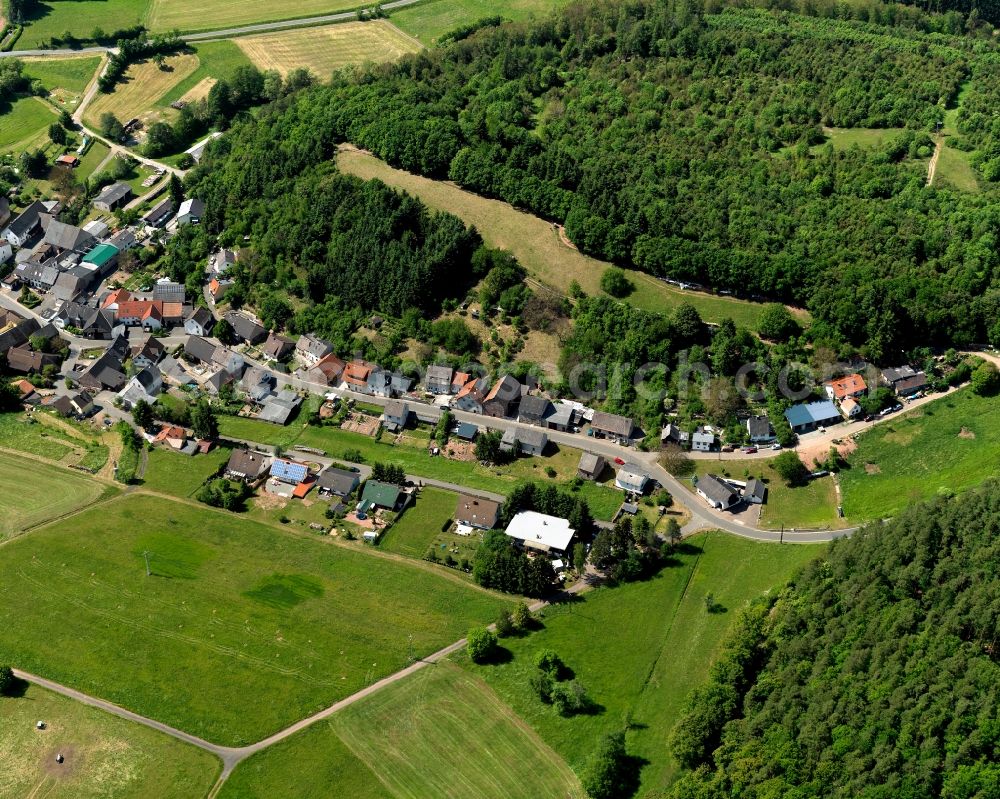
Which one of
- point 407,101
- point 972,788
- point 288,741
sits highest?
point 407,101

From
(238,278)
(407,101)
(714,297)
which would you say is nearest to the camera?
(714,297)

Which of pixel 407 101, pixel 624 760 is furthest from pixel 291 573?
pixel 407 101

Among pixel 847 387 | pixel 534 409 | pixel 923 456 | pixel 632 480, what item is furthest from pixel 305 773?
pixel 847 387

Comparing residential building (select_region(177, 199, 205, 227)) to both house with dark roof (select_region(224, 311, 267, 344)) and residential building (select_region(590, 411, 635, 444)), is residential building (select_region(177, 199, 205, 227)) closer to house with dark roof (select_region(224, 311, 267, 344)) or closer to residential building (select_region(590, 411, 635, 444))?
house with dark roof (select_region(224, 311, 267, 344))

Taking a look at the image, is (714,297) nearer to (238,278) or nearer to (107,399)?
(238,278)

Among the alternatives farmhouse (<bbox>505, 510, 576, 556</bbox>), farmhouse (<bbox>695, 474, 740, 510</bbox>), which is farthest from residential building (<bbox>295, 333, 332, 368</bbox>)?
farmhouse (<bbox>695, 474, 740, 510</bbox>)

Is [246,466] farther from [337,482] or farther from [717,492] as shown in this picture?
[717,492]
